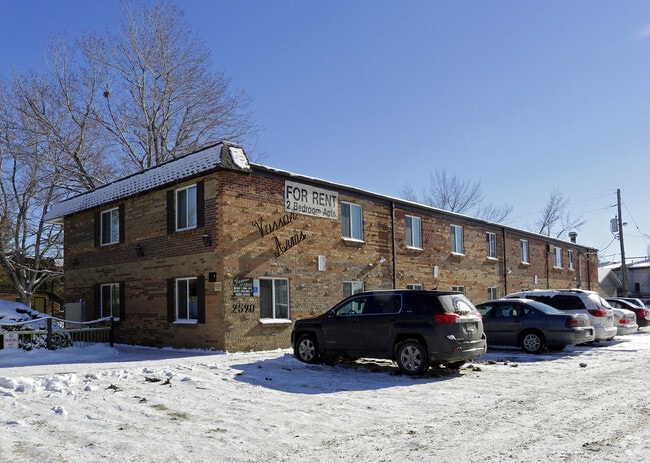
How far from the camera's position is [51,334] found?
15930 millimetres

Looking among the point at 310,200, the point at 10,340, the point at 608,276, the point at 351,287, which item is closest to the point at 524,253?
the point at 351,287

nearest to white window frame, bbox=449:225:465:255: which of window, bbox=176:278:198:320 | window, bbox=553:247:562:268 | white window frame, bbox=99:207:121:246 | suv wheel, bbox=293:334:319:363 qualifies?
window, bbox=553:247:562:268

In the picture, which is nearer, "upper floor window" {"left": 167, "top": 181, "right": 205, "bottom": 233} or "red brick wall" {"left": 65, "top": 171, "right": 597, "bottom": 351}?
"red brick wall" {"left": 65, "top": 171, "right": 597, "bottom": 351}

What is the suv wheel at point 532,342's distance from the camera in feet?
52.7

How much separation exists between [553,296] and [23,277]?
27428 millimetres

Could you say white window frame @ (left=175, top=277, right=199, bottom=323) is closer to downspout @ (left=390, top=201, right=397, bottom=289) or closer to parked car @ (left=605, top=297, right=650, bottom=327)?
downspout @ (left=390, top=201, right=397, bottom=289)

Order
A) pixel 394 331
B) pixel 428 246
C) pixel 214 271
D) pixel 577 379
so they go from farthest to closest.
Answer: pixel 428 246
pixel 214 271
pixel 394 331
pixel 577 379

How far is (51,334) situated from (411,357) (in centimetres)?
989

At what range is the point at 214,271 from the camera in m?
16.0

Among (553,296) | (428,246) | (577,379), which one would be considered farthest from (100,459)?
(428,246)

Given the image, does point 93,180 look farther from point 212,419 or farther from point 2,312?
point 212,419

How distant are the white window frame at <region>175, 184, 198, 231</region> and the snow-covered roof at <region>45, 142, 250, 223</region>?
49cm

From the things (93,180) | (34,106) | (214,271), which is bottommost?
(214,271)

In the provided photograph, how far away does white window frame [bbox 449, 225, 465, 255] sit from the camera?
86.0 ft
